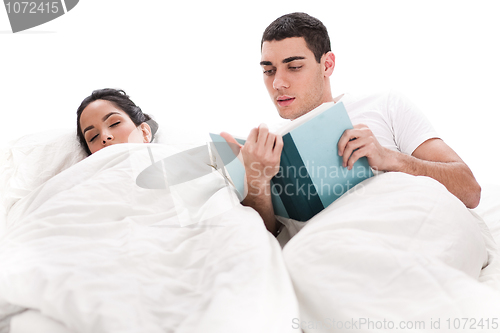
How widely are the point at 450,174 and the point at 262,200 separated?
23.1 inches

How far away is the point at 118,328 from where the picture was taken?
1.38 feet

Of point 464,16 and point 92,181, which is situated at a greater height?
point 464,16

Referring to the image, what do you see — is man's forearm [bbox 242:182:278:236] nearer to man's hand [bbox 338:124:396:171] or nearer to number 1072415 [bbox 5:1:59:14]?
man's hand [bbox 338:124:396:171]

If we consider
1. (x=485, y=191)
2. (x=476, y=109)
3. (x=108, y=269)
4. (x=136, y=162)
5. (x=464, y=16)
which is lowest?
(x=485, y=191)

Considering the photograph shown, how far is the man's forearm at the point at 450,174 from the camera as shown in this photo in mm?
904

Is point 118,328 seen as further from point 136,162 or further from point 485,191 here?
point 485,191

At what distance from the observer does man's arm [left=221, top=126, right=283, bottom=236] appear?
2.35ft

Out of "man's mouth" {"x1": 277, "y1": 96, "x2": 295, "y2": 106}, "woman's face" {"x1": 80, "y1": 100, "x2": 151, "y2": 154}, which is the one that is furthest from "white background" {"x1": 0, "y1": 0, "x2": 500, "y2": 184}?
"man's mouth" {"x1": 277, "y1": 96, "x2": 295, "y2": 106}

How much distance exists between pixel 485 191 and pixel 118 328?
151 centimetres

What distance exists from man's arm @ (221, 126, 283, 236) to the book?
0.02m

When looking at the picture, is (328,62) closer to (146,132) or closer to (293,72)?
(293,72)

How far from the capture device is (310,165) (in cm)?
73

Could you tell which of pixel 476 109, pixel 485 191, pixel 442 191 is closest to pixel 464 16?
pixel 476 109

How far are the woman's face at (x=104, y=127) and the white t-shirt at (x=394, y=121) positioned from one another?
85cm
